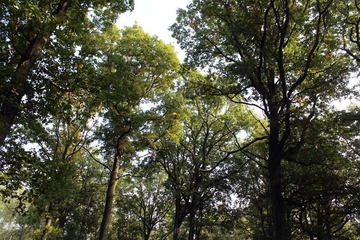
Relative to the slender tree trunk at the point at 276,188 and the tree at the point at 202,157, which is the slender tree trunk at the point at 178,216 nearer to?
the tree at the point at 202,157

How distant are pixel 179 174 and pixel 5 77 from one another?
1625 cm

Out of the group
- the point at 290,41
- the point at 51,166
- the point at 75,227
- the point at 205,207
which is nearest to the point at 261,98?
the point at 290,41

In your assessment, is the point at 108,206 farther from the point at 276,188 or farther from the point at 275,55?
the point at 275,55

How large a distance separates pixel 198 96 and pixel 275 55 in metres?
5.10

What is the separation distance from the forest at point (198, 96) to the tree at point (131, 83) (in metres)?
0.07

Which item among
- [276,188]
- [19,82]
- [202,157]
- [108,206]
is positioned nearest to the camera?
[19,82]

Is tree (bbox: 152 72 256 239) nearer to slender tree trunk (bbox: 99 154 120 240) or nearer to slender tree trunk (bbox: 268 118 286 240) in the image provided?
slender tree trunk (bbox: 99 154 120 240)

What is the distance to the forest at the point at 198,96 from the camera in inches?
280

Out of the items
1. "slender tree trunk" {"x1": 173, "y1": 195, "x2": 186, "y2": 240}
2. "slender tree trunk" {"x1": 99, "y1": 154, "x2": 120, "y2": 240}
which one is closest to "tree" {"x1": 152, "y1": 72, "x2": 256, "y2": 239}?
"slender tree trunk" {"x1": 173, "y1": 195, "x2": 186, "y2": 240}

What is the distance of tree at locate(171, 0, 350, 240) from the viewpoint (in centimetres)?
1019

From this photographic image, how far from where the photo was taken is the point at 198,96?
14820 millimetres

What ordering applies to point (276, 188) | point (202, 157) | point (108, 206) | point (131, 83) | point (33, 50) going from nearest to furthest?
point (33, 50)
point (276, 188)
point (108, 206)
point (131, 83)
point (202, 157)

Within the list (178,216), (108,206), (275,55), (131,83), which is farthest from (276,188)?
(178,216)

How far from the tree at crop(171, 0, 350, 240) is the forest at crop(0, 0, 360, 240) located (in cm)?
5
